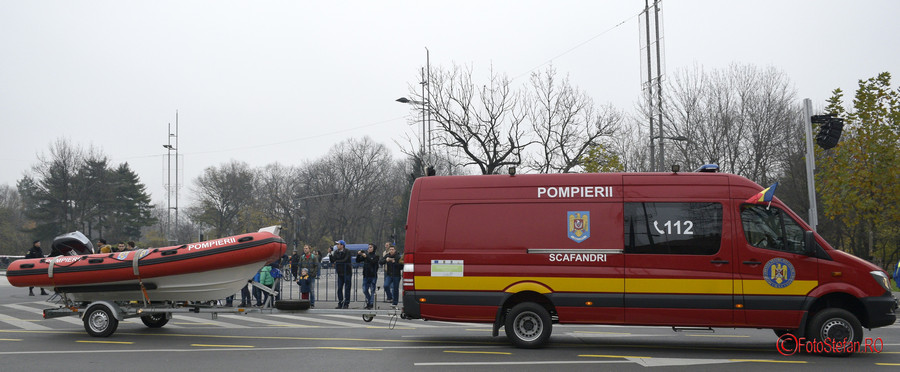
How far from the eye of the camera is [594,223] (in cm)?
1045

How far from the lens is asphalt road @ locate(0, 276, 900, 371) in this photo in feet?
30.1

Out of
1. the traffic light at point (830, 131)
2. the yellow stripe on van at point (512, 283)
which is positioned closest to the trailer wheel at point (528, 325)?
the yellow stripe on van at point (512, 283)

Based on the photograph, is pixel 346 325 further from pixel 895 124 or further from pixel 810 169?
pixel 895 124

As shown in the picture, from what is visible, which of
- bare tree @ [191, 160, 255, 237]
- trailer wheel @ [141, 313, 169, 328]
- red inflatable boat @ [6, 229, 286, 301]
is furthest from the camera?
bare tree @ [191, 160, 255, 237]

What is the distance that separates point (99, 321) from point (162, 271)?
154 cm

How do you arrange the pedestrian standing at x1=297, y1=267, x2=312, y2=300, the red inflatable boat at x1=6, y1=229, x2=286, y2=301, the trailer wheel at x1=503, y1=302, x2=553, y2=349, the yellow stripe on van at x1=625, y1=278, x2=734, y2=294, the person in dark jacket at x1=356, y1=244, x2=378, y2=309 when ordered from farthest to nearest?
the pedestrian standing at x1=297, y1=267, x2=312, y2=300 → the person in dark jacket at x1=356, y1=244, x2=378, y2=309 → the red inflatable boat at x1=6, y1=229, x2=286, y2=301 → the trailer wheel at x1=503, y1=302, x2=553, y2=349 → the yellow stripe on van at x1=625, y1=278, x2=734, y2=294

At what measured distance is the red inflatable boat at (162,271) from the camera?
12023mm

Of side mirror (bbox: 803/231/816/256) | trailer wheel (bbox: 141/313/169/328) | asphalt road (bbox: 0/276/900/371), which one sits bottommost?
asphalt road (bbox: 0/276/900/371)

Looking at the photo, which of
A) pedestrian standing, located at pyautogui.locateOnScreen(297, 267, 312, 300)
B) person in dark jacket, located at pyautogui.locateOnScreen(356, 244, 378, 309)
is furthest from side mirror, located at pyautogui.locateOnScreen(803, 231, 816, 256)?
pedestrian standing, located at pyautogui.locateOnScreen(297, 267, 312, 300)

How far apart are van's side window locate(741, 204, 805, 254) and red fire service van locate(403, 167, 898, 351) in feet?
0.05

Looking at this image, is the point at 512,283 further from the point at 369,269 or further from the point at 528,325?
the point at 369,269

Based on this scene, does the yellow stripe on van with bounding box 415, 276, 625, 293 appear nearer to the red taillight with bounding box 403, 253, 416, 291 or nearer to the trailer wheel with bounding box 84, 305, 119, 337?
the red taillight with bounding box 403, 253, 416, 291

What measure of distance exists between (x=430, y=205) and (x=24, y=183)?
329ft

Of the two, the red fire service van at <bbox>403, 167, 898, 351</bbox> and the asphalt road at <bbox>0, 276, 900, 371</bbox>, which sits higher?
the red fire service van at <bbox>403, 167, 898, 351</bbox>
